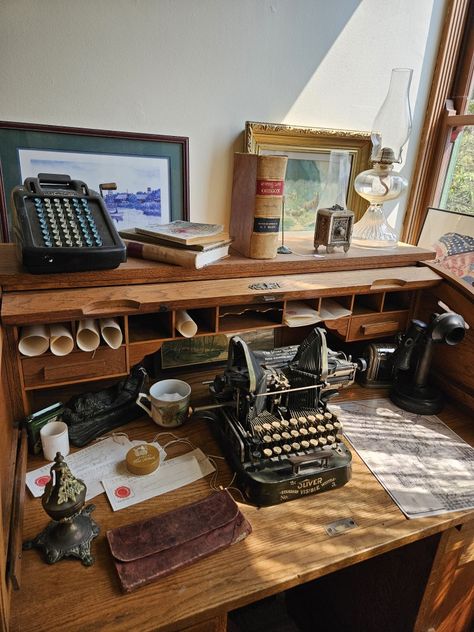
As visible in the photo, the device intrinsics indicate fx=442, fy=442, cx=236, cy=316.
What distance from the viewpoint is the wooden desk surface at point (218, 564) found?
727 mm

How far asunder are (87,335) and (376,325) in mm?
852

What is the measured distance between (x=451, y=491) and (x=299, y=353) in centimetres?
48

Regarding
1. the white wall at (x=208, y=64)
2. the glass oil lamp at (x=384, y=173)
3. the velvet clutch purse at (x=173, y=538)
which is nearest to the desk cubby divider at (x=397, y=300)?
the glass oil lamp at (x=384, y=173)

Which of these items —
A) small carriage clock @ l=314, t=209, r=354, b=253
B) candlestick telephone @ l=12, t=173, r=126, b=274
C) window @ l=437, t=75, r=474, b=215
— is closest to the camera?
candlestick telephone @ l=12, t=173, r=126, b=274

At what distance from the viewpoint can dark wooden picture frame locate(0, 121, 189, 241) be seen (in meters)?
1.19

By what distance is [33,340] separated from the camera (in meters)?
1.00

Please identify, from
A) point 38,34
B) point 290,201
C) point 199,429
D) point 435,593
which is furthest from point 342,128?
point 435,593

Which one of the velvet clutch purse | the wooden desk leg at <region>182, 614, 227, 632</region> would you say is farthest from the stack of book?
the wooden desk leg at <region>182, 614, 227, 632</region>

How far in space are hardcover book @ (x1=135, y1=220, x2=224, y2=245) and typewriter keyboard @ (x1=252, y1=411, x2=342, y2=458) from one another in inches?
18.8

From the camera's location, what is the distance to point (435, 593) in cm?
111

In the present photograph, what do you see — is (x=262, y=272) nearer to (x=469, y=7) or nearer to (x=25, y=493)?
(x=25, y=493)

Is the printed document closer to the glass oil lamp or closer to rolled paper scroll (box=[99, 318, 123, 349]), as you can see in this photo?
the glass oil lamp

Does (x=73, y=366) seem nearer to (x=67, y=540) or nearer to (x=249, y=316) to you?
(x=67, y=540)

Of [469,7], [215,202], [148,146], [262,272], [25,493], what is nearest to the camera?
[25,493]
